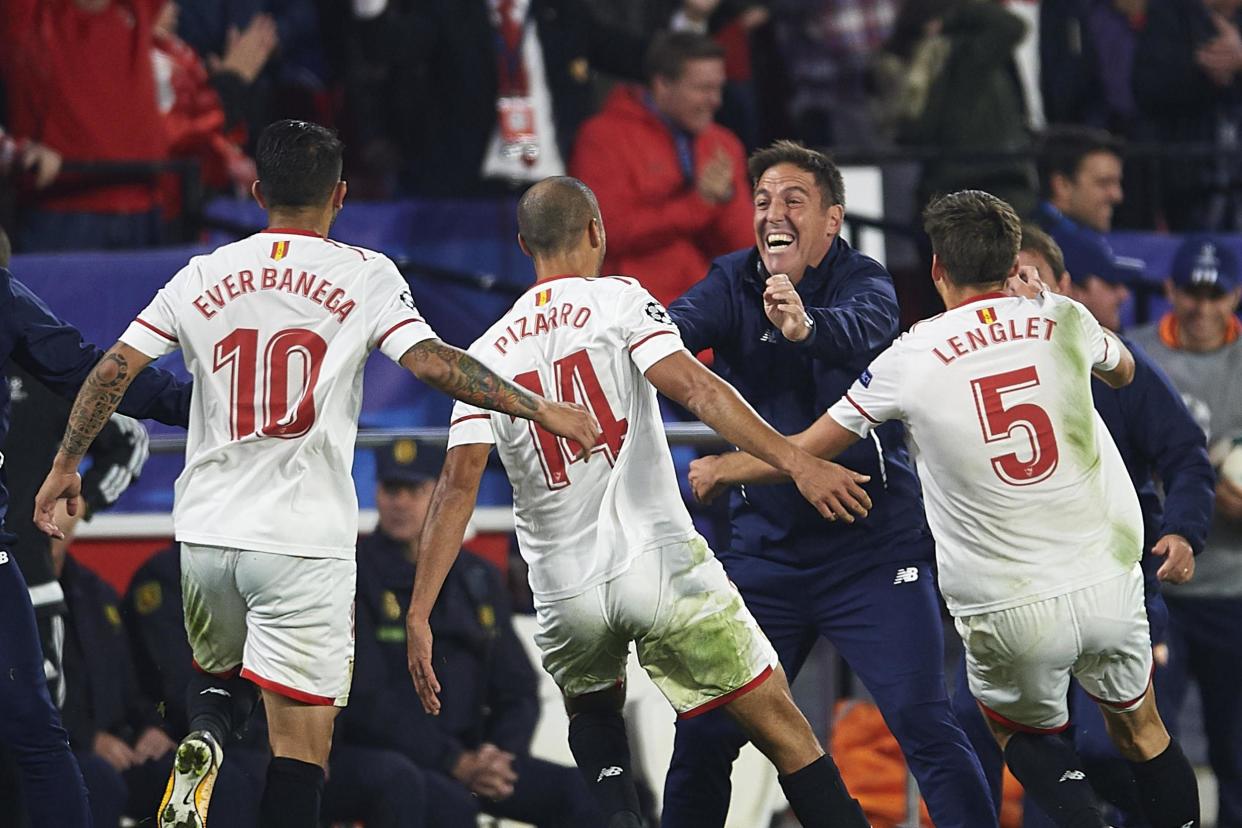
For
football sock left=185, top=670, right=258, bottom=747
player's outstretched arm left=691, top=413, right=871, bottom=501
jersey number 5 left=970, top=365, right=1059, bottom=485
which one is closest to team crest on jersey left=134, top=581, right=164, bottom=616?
football sock left=185, top=670, right=258, bottom=747

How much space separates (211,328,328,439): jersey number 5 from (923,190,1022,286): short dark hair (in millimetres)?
1803

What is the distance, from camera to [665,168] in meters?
9.35

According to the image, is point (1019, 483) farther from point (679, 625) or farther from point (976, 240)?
point (679, 625)

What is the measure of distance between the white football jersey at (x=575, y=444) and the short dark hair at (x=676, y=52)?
147 inches

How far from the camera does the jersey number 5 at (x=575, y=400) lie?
566 centimetres

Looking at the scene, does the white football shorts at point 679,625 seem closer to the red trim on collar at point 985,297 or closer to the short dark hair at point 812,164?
the red trim on collar at point 985,297

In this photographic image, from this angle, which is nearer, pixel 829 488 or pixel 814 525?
pixel 829 488

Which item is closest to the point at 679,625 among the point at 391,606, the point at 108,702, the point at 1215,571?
the point at 391,606

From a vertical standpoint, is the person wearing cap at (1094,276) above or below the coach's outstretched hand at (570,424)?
above

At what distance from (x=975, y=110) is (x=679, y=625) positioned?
5.77 metres

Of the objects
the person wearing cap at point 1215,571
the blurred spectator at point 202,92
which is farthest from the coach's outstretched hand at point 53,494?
the blurred spectator at point 202,92

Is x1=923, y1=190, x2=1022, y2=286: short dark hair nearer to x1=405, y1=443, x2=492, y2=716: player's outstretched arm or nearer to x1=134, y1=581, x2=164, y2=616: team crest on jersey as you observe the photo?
x1=405, y1=443, x2=492, y2=716: player's outstretched arm

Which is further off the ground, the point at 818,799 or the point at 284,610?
the point at 284,610

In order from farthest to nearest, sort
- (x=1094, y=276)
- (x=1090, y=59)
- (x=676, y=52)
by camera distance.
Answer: (x=1090, y=59)
(x=676, y=52)
(x=1094, y=276)
